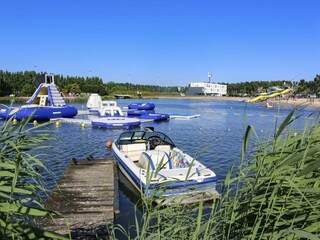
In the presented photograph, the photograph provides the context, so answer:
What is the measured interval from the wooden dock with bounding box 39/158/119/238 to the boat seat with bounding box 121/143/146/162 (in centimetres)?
104

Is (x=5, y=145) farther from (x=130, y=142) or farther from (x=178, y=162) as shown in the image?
(x=130, y=142)

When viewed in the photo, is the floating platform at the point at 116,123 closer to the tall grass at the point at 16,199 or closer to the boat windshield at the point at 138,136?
the boat windshield at the point at 138,136

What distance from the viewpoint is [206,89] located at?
168250mm

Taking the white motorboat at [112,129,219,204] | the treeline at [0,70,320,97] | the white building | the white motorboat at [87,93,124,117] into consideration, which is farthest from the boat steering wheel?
the white building

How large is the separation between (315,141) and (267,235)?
3.29 feet

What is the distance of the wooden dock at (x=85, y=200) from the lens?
6.44m

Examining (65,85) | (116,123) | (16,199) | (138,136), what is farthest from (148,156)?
(65,85)

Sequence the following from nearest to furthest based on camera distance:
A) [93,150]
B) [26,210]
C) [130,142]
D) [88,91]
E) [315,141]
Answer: [26,210]
[315,141]
[130,142]
[93,150]
[88,91]

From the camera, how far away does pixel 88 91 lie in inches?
4769

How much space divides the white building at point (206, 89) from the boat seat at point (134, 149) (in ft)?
510

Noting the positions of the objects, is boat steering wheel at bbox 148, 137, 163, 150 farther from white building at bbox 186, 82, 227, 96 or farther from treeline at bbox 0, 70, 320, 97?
white building at bbox 186, 82, 227, 96

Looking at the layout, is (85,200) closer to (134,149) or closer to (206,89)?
(134,149)

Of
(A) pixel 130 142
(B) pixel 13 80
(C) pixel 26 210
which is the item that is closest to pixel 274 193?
(C) pixel 26 210

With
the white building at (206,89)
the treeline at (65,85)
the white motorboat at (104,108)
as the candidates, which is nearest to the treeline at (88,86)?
the treeline at (65,85)
